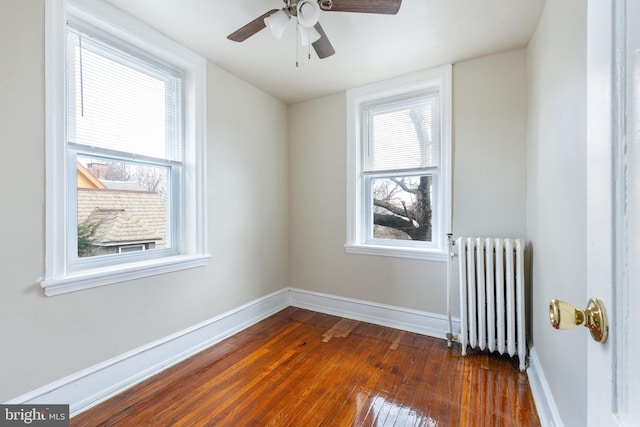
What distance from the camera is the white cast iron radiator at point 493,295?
1998 mm

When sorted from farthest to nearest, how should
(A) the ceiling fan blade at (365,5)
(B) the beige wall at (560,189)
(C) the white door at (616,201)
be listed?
(A) the ceiling fan blade at (365,5) < (B) the beige wall at (560,189) < (C) the white door at (616,201)

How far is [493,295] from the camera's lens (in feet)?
6.78

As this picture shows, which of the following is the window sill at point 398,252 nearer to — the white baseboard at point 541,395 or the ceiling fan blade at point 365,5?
the white baseboard at point 541,395

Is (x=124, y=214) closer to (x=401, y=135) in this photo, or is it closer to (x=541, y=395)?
(x=401, y=135)

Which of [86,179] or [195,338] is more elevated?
[86,179]

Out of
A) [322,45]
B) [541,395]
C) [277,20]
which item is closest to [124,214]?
[277,20]

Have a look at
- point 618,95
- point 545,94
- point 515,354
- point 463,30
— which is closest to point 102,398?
point 618,95

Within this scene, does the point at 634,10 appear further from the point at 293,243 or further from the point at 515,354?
the point at 293,243

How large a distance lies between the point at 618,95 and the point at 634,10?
0.40 ft

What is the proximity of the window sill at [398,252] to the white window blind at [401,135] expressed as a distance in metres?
0.81

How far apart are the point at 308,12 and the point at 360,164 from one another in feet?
5.52

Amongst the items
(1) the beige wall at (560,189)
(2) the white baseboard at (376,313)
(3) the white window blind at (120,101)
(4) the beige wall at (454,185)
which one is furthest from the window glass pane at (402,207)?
(3) the white window blind at (120,101)

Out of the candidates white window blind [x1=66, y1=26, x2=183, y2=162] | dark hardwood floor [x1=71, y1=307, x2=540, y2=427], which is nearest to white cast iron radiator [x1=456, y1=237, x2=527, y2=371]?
dark hardwood floor [x1=71, y1=307, x2=540, y2=427]

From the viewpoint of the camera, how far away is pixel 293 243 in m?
3.42
